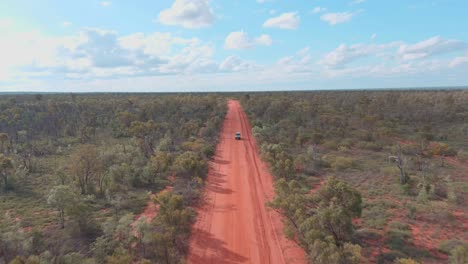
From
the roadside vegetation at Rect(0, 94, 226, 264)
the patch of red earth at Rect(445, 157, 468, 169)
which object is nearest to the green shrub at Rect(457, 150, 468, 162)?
the patch of red earth at Rect(445, 157, 468, 169)

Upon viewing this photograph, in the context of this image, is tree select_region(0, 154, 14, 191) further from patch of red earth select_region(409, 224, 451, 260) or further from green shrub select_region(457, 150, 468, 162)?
green shrub select_region(457, 150, 468, 162)

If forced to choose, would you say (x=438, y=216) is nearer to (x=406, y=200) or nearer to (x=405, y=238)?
(x=406, y=200)

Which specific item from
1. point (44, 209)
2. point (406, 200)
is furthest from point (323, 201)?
point (44, 209)

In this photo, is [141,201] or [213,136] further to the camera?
[213,136]

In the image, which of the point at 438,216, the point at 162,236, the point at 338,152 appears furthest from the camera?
the point at 338,152

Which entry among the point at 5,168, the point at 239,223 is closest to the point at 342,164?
the point at 239,223

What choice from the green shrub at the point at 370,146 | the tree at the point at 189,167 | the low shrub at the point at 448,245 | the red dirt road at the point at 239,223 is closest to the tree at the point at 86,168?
the tree at the point at 189,167

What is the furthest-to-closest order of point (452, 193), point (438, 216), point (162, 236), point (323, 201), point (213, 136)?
point (213, 136) → point (452, 193) → point (438, 216) → point (323, 201) → point (162, 236)
